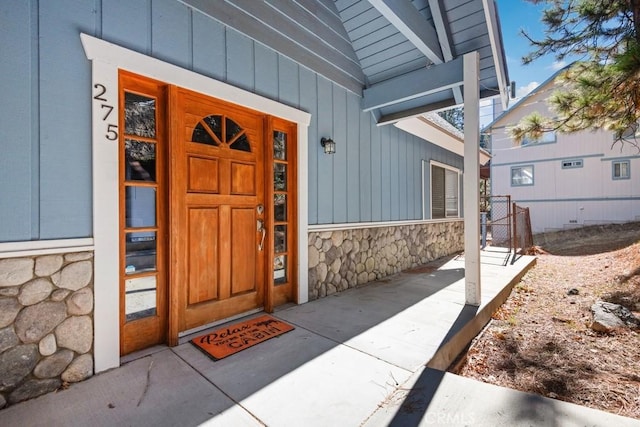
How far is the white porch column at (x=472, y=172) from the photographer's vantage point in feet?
11.4

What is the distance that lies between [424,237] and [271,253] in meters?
4.11

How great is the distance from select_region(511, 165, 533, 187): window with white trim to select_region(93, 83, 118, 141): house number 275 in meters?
15.6

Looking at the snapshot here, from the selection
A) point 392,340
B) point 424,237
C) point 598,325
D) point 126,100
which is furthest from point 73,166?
point 424,237

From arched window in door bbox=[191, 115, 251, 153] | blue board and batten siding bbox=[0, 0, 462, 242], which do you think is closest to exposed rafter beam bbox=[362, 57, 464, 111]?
blue board and batten siding bbox=[0, 0, 462, 242]

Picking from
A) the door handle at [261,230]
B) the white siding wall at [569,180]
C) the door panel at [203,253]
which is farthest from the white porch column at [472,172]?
the white siding wall at [569,180]

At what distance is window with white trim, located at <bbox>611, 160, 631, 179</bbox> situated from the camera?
1151 cm

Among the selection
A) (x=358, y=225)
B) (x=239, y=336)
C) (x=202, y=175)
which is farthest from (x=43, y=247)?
(x=358, y=225)

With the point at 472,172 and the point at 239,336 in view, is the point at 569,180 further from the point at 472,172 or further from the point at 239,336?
the point at 239,336

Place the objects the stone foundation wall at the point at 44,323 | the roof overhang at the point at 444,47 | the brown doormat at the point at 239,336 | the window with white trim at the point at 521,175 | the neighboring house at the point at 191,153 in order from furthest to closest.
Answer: the window with white trim at the point at 521,175
the roof overhang at the point at 444,47
the brown doormat at the point at 239,336
the neighboring house at the point at 191,153
the stone foundation wall at the point at 44,323

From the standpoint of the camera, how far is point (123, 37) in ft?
7.41

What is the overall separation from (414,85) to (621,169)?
12.8 metres

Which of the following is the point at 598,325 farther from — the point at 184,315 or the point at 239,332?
the point at 184,315

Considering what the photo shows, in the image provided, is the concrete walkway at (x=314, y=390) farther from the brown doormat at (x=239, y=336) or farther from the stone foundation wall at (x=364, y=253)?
the stone foundation wall at (x=364, y=253)

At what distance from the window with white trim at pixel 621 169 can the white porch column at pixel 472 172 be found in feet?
41.3
